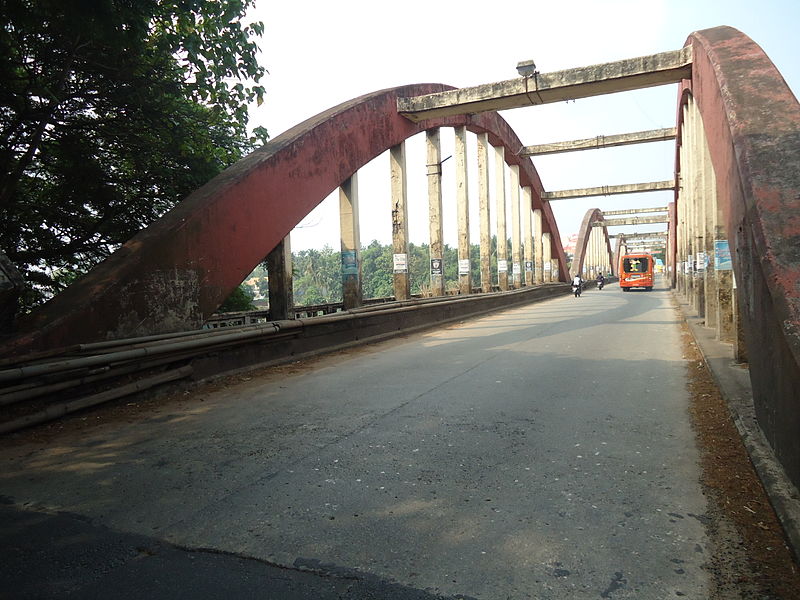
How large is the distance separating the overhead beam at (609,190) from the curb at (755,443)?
2962cm

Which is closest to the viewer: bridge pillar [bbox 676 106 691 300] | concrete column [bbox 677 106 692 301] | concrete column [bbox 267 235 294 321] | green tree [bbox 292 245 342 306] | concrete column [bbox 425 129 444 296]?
concrete column [bbox 267 235 294 321]

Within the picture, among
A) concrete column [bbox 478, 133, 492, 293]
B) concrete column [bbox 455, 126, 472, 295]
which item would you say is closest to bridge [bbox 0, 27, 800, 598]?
concrete column [bbox 455, 126, 472, 295]

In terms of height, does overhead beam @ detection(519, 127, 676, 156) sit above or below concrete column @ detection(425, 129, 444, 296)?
above

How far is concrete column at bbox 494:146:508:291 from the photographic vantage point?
2431 centimetres

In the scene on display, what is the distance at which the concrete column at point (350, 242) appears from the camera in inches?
528

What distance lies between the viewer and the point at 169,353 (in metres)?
6.21

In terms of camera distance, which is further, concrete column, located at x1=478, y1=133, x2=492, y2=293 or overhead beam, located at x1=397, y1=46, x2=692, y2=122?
concrete column, located at x1=478, y1=133, x2=492, y2=293

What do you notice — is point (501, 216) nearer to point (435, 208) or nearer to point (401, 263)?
point (435, 208)

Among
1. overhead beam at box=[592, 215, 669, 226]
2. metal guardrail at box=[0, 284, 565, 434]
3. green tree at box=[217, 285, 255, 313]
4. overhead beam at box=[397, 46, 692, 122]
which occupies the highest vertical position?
overhead beam at box=[592, 215, 669, 226]

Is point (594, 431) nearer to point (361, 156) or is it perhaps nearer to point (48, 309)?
point (48, 309)

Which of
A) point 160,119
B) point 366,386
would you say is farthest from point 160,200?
point 366,386

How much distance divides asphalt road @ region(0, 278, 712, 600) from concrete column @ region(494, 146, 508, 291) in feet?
59.9

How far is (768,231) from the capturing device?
359 cm

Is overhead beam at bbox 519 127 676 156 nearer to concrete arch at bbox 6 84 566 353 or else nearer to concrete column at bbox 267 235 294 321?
concrete arch at bbox 6 84 566 353
